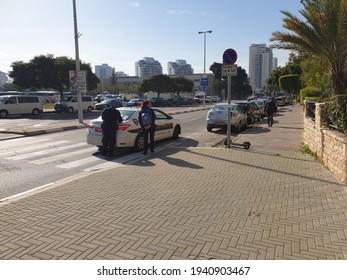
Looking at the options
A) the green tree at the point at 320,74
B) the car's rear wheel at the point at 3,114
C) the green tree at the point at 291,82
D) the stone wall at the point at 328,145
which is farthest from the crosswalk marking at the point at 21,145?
the green tree at the point at 291,82

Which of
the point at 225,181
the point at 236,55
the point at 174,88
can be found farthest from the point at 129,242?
the point at 174,88

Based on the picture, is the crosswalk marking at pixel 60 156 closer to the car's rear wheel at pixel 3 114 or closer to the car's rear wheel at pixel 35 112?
the car's rear wheel at pixel 3 114

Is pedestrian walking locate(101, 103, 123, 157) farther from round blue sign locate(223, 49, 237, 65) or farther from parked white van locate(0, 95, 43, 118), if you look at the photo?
parked white van locate(0, 95, 43, 118)

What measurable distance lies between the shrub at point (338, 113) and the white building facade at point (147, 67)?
182338 mm

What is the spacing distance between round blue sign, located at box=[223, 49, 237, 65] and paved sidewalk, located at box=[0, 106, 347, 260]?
416 cm

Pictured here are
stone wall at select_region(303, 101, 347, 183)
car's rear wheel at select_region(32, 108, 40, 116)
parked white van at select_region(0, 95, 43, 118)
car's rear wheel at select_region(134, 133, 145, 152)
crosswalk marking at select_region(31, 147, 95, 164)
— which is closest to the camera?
stone wall at select_region(303, 101, 347, 183)

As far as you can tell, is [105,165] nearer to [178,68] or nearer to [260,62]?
[260,62]

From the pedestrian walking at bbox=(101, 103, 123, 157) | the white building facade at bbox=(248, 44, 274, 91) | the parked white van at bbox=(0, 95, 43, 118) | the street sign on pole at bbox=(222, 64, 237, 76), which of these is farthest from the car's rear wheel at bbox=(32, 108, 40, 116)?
the white building facade at bbox=(248, 44, 274, 91)

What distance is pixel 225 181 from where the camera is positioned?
22.4ft

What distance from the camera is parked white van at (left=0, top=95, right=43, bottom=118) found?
2719 centimetres

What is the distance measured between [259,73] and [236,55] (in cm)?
14864

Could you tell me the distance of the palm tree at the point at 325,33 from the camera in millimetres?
11453

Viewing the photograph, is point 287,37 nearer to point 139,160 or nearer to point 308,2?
point 308,2

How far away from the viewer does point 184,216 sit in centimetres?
489
